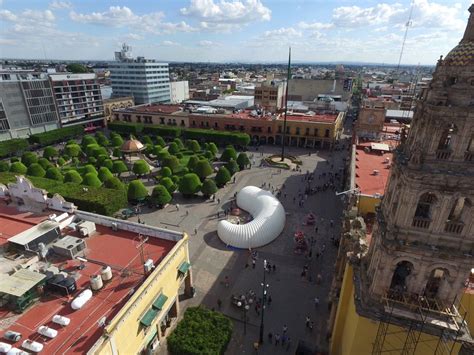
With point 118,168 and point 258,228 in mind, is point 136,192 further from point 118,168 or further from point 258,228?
point 258,228

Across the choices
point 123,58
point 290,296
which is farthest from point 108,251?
point 123,58

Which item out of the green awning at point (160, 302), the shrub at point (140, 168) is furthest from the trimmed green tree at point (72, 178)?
the green awning at point (160, 302)

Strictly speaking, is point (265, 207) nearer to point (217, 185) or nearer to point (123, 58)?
point (217, 185)

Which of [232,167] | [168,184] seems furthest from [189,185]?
[232,167]

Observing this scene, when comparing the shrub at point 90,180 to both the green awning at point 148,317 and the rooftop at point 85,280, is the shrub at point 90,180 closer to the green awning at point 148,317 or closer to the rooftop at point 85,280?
the rooftop at point 85,280

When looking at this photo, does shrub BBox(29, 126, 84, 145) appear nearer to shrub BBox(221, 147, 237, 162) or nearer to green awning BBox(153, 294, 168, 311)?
shrub BBox(221, 147, 237, 162)

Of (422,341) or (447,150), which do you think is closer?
(447,150)
